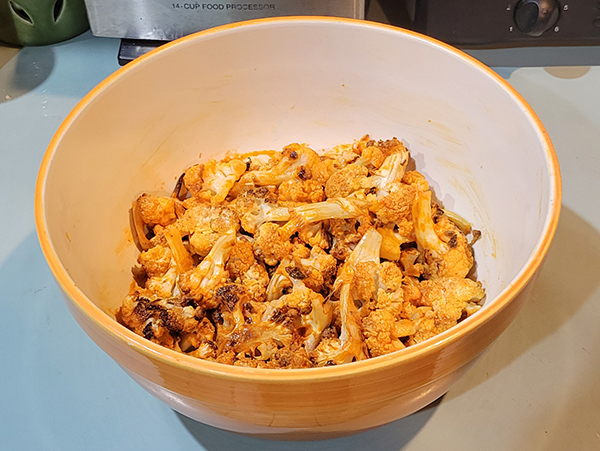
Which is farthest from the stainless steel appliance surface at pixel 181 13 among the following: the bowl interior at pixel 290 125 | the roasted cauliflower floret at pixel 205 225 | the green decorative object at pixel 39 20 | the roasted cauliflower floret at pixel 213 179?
the roasted cauliflower floret at pixel 205 225

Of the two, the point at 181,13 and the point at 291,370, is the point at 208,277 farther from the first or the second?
the point at 181,13

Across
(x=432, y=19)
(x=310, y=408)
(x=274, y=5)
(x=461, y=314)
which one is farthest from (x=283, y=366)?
(x=432, y=19)

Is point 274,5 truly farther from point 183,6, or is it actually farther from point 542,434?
point 542,434

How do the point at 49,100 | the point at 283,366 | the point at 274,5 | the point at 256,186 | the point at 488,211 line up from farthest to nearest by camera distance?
the point at 49,100 < the point at 274,5 < the point at 256,186 < the point at 488,211 < the point at 283,366

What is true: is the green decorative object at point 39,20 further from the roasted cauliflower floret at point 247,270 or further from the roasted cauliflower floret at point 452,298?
the roasted cauliflower floret at point 452,298

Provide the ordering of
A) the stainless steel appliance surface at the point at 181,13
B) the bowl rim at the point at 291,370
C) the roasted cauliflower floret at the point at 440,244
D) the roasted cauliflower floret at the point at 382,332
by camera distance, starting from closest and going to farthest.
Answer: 1. the bowl rim at the point at 291,370
2. the roasted cauliflower floret at the point at 382,332
3. the roasted cauliflower floret at the point at 440,244
4. the stainless steel appliance surface at the point at 181,13

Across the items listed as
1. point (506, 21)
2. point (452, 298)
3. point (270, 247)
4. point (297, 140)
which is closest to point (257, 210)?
point (270, 247)
